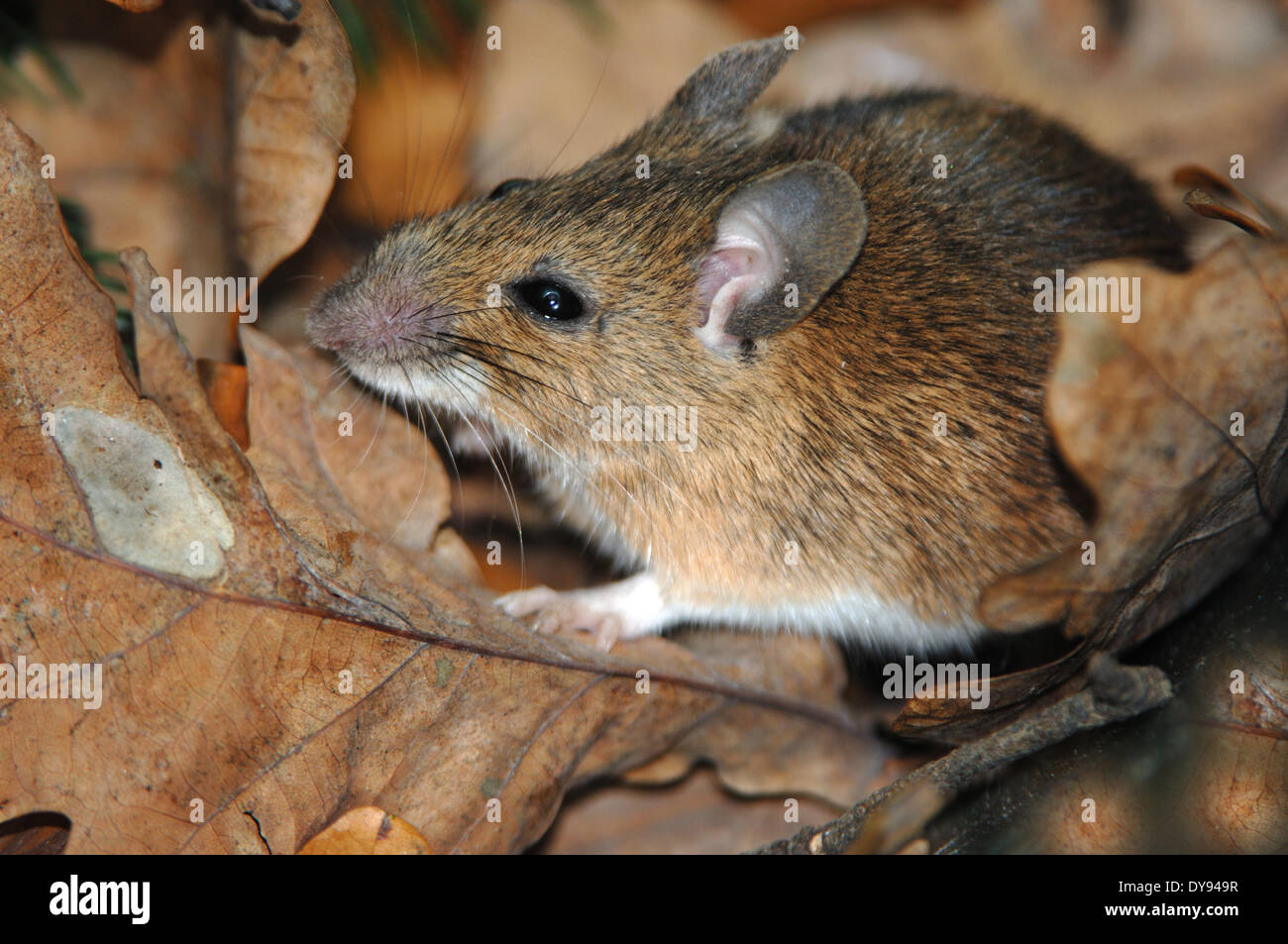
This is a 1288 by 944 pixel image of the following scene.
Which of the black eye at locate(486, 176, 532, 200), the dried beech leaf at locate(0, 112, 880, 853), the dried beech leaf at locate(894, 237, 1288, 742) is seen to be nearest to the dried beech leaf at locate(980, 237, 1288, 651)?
the dried beech leaf at locate(894, 237, 1288, 742)

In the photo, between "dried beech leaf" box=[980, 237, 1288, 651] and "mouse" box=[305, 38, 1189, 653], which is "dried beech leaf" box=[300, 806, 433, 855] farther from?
"dried beech leaf" box=[980, 237, 1288, 651]

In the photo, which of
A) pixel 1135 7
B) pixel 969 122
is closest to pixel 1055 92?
pixel 1135 7

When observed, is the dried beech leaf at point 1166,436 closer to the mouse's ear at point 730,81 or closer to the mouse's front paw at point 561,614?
the mouse's front paw at point 561,614

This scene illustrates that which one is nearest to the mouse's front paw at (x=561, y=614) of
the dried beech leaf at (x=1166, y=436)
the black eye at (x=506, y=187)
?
the dried beech leaf at (x=1166, y=436)

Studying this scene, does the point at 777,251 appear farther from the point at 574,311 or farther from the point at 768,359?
the point at 574,311

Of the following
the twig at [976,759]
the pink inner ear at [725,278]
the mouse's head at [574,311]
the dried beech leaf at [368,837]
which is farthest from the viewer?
the mouse's head at [574,311]

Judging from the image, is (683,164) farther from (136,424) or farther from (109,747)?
(109,747)

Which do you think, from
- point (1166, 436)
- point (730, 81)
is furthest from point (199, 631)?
point (730, 81)
